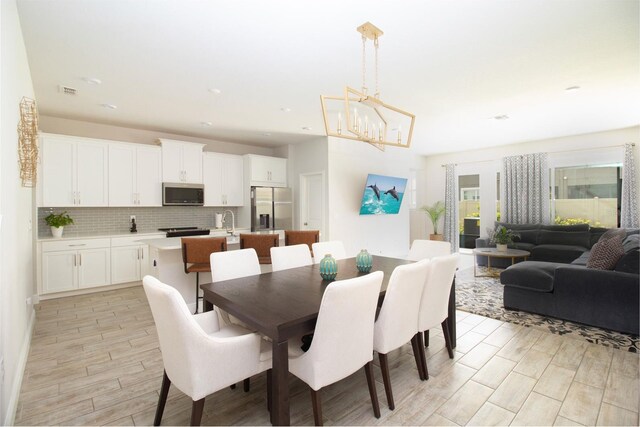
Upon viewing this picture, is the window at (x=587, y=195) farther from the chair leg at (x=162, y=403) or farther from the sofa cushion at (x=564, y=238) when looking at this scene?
the chair leg at (x=162, y=403)

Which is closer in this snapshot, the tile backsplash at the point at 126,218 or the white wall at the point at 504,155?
the tile backsplash at the point at 126,218

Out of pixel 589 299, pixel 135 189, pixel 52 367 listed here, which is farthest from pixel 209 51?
pixel 589 299

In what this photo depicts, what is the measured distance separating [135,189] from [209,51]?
3.41m

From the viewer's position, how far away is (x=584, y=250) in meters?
5.55

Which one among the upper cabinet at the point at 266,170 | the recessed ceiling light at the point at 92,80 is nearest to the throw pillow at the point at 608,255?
the upper cabinet at the point at 266,170

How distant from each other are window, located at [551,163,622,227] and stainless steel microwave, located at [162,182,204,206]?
23.7ft

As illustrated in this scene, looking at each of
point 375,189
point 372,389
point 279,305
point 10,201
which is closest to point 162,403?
point 279,305

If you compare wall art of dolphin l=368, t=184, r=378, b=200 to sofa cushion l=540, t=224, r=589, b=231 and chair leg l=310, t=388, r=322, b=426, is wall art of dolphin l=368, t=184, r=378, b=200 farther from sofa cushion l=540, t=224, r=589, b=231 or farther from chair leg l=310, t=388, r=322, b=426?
chair leg l=310, t=388, r=322, b=426

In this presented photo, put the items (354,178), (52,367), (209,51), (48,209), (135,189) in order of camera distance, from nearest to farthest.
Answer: (52,367)
(209,51)
(48,209)
(135,189)
(354,178)

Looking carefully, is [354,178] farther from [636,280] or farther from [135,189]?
[636,280]

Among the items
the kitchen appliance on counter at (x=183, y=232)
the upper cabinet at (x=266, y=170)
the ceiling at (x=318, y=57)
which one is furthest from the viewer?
the upper cabinet at (x=266, y=170)

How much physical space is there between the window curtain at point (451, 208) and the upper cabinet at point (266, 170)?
4.30 metres

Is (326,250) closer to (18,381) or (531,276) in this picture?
(531,276)

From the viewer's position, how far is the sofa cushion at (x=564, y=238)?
580 centimetres
